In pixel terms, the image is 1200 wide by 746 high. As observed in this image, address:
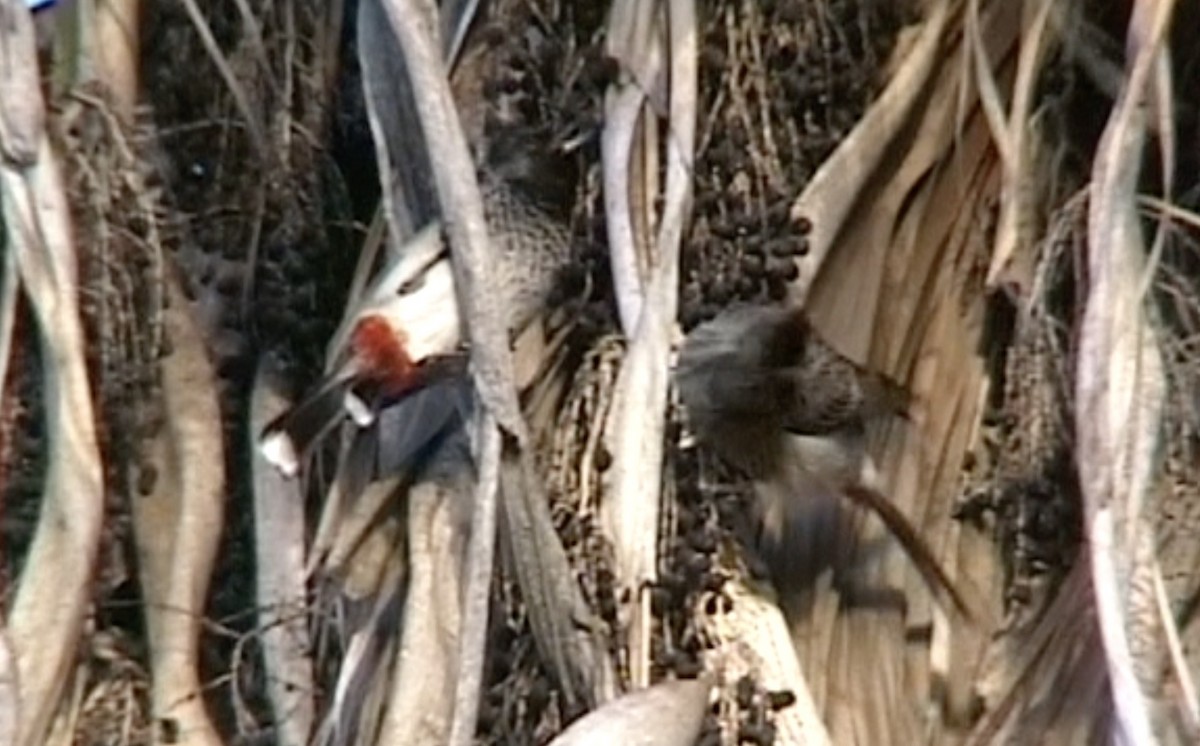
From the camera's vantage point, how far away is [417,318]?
6.36 feet

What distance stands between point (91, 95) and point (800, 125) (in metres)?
0.56

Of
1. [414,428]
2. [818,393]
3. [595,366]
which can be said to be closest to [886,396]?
[818,393]

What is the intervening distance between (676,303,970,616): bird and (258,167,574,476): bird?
0.16 m

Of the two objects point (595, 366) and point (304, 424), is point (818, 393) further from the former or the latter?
point (304, 424)

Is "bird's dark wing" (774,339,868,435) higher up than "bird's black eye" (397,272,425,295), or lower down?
lower down

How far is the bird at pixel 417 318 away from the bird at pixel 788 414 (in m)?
0.16

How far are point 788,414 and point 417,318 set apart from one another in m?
0.30

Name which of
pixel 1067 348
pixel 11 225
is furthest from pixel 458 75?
pixel 1067 348

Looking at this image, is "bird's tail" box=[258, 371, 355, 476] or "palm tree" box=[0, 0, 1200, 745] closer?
"palm tree" box=[0, 0, 1200, 745]

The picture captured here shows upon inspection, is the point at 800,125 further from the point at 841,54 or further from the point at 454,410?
the point at 454,410

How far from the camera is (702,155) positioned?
6.64 feet

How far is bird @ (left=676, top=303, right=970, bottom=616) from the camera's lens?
76.4 inches

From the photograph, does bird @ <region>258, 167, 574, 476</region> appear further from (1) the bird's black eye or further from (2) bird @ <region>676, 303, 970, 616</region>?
(2) bird @ <region>676, 303, 970, 616</region>

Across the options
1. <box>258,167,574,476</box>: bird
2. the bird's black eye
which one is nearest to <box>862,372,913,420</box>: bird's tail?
<box>258,167,574,476</box>: bird
